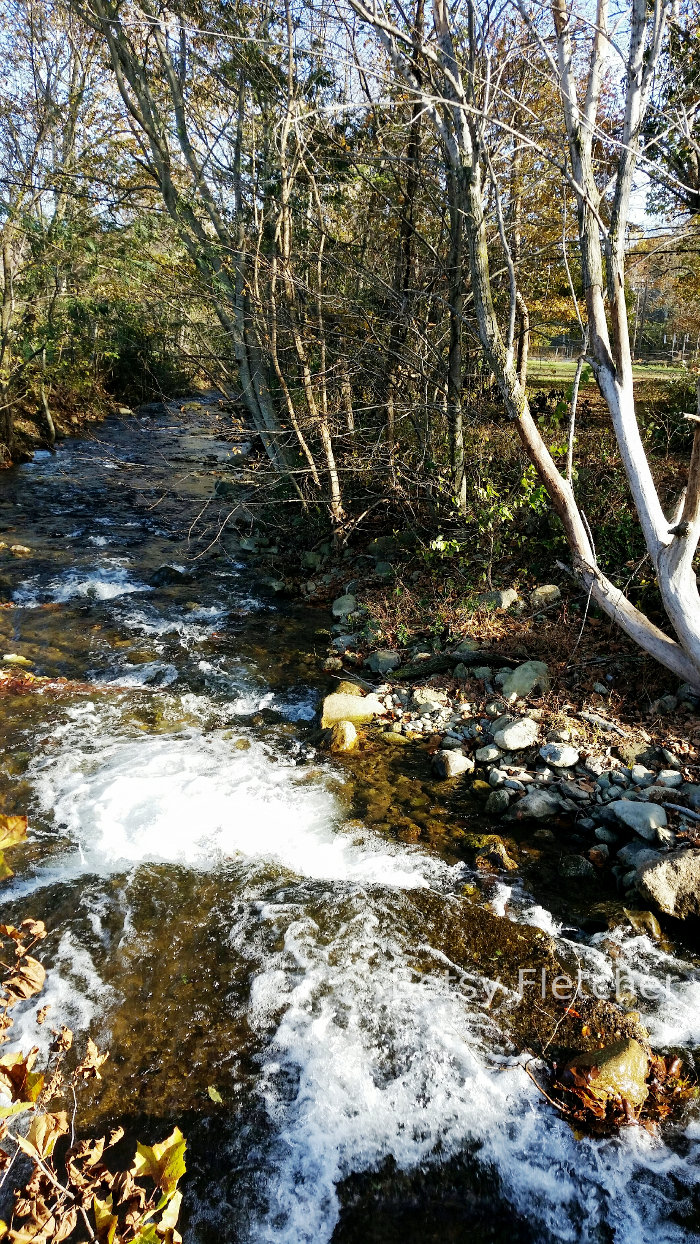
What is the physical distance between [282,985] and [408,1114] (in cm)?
98

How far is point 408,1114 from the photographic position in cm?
327

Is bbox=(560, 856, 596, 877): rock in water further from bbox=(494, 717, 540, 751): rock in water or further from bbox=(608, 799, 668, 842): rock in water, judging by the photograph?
bbox=(494, 717, 540, 751): rock in water

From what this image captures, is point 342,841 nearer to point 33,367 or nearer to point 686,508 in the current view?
point 686,508

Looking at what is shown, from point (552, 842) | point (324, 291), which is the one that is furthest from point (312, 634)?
point (324, 291)

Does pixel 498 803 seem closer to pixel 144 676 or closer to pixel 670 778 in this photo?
pixel 670 778

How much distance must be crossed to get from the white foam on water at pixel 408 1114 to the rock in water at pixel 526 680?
9.98 feet

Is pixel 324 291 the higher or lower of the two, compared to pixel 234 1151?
higher

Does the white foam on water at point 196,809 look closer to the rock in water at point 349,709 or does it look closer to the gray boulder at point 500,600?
the rock in water at point 349,709

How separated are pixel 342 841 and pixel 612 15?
659 centimetres

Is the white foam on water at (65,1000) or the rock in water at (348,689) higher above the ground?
the rock in water at (348,689)

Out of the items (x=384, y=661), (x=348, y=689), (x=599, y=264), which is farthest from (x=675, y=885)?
(x=599, y=264)

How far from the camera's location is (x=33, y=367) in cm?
1644

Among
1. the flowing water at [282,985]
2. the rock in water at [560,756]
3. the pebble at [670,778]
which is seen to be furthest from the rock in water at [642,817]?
the flowing water at [282,985]

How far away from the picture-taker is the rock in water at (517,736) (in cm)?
592
